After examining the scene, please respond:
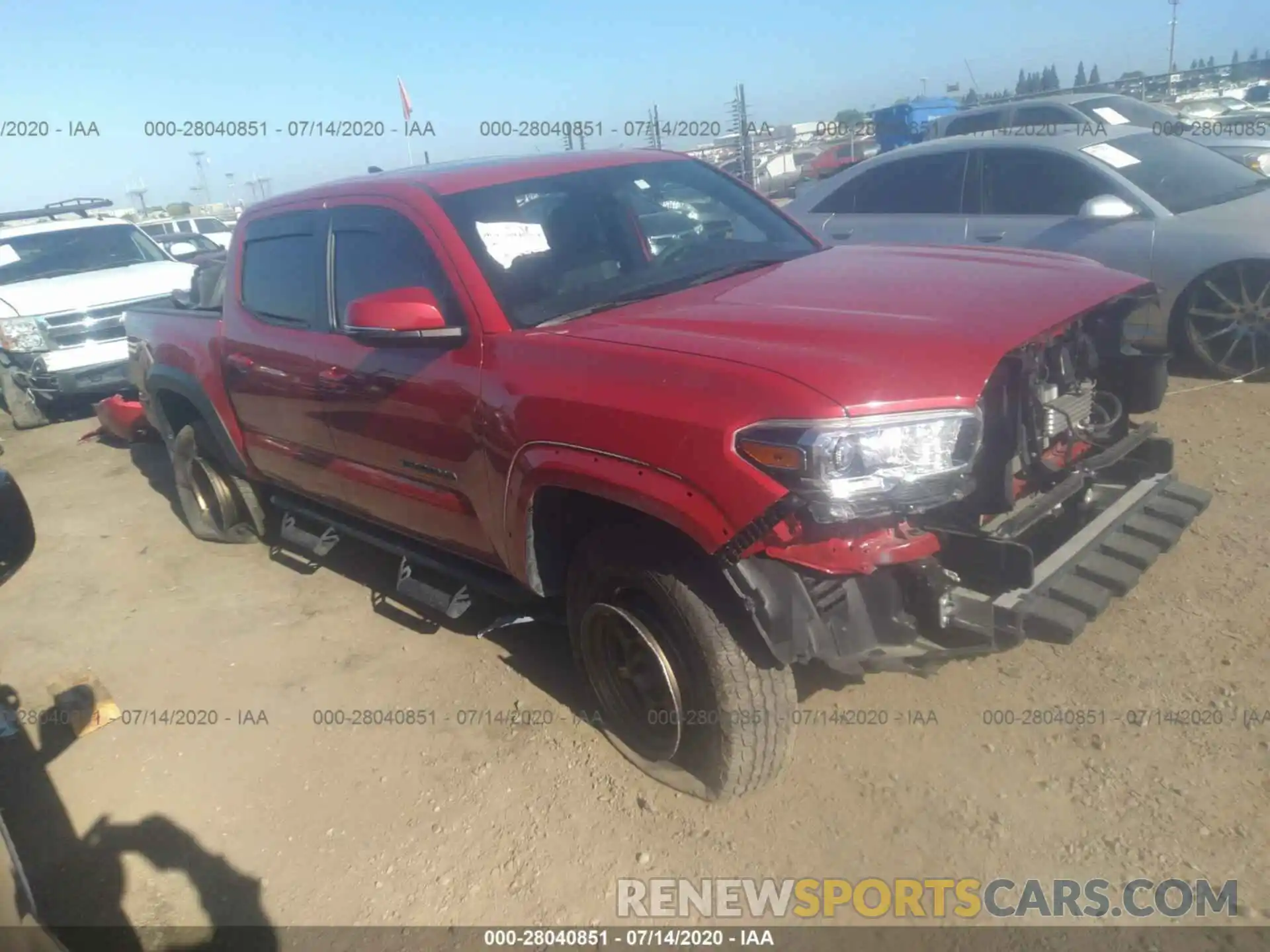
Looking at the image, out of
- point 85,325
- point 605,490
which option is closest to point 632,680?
point 605,490

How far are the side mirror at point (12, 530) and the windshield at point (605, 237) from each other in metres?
1.58

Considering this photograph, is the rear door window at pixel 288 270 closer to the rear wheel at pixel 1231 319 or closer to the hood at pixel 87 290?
the hood at pixel 87 290

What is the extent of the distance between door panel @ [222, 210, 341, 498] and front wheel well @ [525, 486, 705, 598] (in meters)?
1.34

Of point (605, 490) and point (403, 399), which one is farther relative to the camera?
point (403, 399)

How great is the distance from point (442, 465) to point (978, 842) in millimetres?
2085

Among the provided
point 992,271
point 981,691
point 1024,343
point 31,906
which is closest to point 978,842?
point 981,691

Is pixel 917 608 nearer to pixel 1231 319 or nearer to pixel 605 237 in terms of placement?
pixel 605 237

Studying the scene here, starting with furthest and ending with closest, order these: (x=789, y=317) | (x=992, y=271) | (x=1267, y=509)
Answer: (x=1267, y=509)
(x=992, y=271)
(x=789, y=317)

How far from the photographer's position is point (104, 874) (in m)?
3.06

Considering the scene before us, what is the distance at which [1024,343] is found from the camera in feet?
8.25

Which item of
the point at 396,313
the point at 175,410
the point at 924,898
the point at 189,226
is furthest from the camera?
the point at 189,226

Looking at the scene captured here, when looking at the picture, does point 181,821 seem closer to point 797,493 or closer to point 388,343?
point 388,343

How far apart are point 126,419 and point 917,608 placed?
691cm

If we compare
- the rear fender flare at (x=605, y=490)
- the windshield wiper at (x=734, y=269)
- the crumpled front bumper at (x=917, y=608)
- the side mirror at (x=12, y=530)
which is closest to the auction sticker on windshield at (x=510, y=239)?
the windshield wiper at (x=734, y=269)
